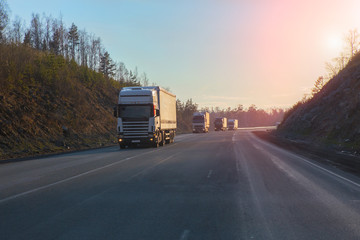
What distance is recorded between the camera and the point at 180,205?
6770mm

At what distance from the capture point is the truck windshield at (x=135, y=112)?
23219 mm

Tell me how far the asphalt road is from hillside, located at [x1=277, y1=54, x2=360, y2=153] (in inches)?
520

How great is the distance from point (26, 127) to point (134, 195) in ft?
65.3

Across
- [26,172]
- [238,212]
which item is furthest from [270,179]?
[26,172]

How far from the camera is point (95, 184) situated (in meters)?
9.23

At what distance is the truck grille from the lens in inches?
912

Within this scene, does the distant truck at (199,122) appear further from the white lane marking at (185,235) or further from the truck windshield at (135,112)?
the white lane marking at (185,235)

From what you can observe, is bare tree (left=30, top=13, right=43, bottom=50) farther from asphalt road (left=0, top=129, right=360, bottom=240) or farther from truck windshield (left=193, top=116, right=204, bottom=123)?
asphalt road (left=0, top=129, right=360, bottom=240)

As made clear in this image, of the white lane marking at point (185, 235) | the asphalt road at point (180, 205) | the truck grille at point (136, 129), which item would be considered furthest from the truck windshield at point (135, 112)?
the white lane marking at point (185, 235)

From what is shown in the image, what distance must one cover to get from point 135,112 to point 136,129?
1223 mm

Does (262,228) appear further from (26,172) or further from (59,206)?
(26,172)

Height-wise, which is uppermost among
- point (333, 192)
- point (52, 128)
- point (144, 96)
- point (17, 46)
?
point (17, 46)

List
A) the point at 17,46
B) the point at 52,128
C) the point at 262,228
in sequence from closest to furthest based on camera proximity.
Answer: the point at 262,228 → the point at 52,128 → the point at 17,46

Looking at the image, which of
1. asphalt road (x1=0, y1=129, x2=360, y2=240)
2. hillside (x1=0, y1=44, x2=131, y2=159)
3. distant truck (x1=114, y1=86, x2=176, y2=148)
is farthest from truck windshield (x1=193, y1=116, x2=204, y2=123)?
asphalt road (x1=0, y1=129, x2=360, y2=240)
